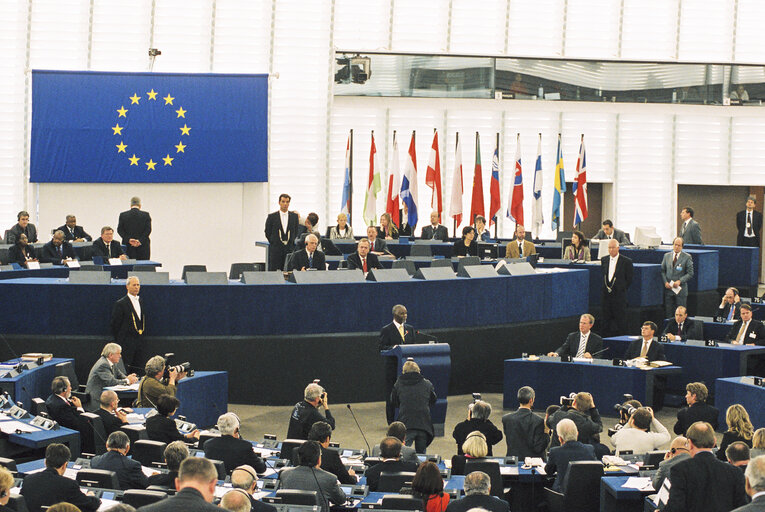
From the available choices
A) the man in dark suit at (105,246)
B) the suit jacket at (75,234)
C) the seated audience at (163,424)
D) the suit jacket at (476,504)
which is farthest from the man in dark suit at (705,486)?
the suit jacket at (75,234)

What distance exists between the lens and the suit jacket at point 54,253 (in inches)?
651

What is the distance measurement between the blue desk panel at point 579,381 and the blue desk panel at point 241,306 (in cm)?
131

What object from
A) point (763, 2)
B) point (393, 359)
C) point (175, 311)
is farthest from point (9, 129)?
point (763, 2)

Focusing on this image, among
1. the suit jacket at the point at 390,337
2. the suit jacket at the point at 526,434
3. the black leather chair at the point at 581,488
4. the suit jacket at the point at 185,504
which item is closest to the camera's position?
the suit jacket at the point at 185,504

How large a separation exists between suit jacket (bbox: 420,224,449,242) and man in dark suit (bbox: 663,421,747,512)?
13.4 m

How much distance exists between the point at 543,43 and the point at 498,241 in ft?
20.8

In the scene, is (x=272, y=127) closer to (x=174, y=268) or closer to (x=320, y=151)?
(x=320, y=151)

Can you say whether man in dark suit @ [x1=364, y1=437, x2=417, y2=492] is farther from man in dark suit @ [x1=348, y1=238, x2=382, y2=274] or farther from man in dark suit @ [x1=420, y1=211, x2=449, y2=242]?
man in dark suit @ [x1=420, y1=211, x2=449, y2=242]

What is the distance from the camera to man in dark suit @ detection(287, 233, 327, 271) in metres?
14.7

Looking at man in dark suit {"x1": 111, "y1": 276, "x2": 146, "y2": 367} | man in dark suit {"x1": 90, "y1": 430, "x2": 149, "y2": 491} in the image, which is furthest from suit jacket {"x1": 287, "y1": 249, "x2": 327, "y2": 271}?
man in dark suit {"x1": 90, "y1": 430, "x2": 149, "y2": 491}

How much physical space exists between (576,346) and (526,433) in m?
4.02

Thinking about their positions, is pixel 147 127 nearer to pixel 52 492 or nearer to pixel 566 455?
pixel 566 455

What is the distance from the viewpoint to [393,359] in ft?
40.1

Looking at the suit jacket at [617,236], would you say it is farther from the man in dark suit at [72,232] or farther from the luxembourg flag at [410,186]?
the man in dark suit at [72,232]
